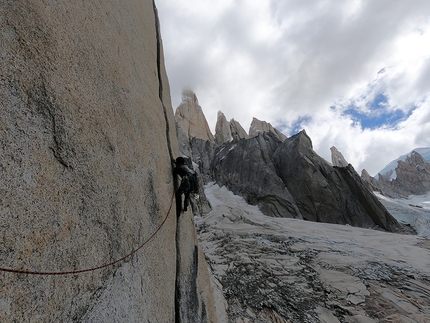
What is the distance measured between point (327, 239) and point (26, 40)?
14.0m

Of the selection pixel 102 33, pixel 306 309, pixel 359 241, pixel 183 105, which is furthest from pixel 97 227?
pixel 183 105

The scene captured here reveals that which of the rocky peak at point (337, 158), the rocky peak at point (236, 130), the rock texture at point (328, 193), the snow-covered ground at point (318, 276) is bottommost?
the snow-covered ground at point (318, 276)

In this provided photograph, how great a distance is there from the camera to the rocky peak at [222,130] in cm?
5605

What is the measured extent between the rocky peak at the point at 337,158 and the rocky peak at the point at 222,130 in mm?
32124

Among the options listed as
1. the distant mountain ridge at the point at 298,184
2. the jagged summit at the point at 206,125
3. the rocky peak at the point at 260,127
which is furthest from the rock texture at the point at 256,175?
the rocky peak at the point at 260,127

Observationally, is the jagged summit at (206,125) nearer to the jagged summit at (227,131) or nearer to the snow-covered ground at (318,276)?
the jagged summit at (227,131)

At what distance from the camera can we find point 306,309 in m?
6.17

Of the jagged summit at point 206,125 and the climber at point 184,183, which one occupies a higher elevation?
the jagged summit at point 206,125

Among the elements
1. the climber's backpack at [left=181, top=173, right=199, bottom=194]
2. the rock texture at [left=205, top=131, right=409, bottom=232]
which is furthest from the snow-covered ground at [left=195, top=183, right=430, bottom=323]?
the rock texture at [left=205, top=131, right=409, bottom=232]

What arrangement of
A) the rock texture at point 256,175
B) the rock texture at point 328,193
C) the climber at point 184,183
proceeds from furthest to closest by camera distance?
the rock texture at point 256,175 → the rock texture at point 328,193 → the climber at point 184,183

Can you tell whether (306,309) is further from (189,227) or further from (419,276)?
(419,276)

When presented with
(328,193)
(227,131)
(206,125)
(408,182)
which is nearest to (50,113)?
(328,193)

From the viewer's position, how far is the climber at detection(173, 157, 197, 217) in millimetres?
4395

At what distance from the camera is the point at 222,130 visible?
188 ft
